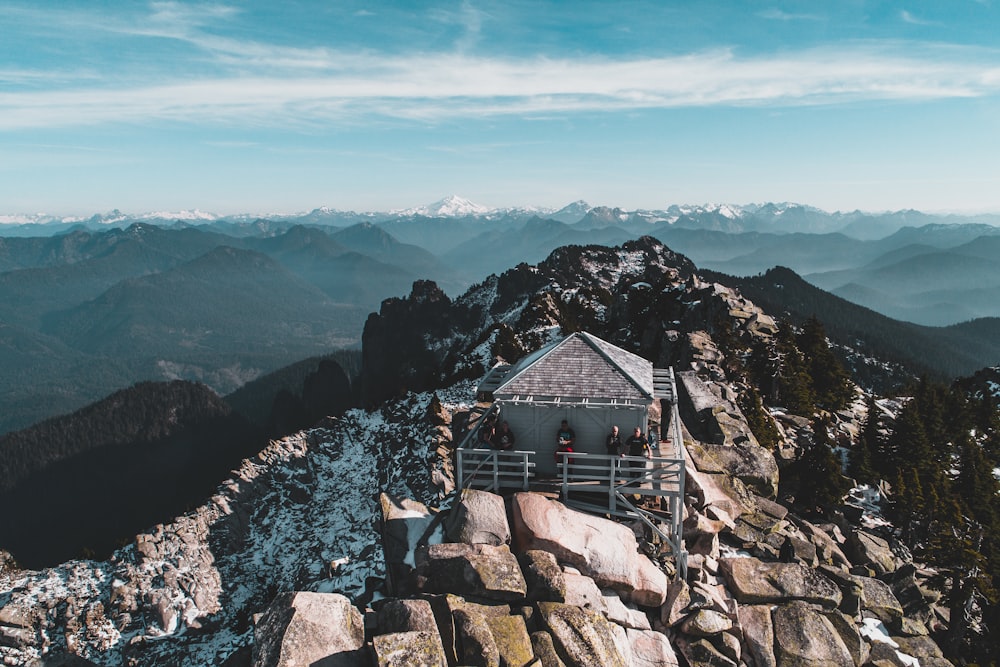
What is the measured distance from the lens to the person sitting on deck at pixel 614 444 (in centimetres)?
2000

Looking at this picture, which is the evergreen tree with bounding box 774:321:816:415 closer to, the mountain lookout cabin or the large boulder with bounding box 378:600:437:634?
the mountain lookout cabin

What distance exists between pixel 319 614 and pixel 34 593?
47.1 m

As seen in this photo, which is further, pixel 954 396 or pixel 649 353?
pixel 649 353

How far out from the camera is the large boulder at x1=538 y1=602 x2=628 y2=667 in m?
14.0

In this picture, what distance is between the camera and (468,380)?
7588cm

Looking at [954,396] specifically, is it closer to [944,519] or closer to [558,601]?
[944,519]

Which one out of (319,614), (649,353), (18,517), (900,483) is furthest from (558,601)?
(18,517)

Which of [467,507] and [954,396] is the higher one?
[467,507]

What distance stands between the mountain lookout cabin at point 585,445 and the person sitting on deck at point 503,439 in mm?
449

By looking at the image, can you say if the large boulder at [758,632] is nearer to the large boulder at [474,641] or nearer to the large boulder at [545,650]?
the large boulder at [545,650]

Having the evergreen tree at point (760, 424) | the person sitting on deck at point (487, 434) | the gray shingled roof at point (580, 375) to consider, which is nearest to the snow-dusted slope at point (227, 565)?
the person sitting on deck at point (487, 434)

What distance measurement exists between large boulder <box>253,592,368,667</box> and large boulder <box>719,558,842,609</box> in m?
14.1

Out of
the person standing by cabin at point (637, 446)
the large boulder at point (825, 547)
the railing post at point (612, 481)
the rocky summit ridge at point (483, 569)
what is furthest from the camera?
the large boulder at point (825, 547)

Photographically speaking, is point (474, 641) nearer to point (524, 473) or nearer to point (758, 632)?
point (524, 473)
